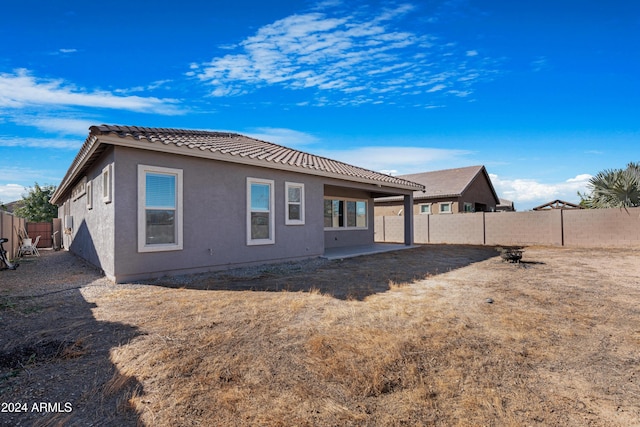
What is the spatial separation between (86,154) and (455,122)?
15.8 meters

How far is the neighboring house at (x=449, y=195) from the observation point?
23.8 meters

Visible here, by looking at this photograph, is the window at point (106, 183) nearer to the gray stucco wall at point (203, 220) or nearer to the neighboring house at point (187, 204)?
the neighboring house at point (187, 204)

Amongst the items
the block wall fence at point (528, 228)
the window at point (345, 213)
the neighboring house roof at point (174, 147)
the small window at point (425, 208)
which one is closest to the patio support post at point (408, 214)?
the window at point (345, 213)

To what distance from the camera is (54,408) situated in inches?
98.8

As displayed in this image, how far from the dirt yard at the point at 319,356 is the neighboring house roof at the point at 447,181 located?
17520 mm

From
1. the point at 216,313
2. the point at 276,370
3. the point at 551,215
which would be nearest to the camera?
the point at 276,370

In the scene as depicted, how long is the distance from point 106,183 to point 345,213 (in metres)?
10.4

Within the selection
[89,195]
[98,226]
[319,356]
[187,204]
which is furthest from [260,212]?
[319,356]

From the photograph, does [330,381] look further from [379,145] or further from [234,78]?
[379,145]

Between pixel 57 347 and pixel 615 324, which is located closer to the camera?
pixel 57 347

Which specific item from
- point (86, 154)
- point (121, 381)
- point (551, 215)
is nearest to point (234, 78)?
point (86, 154)

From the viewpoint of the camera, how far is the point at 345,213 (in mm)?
16188

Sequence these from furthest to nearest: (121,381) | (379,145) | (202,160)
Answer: (379,145)
(202,160)
(121,381)

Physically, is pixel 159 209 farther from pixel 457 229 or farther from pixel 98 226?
pixel 457 229
